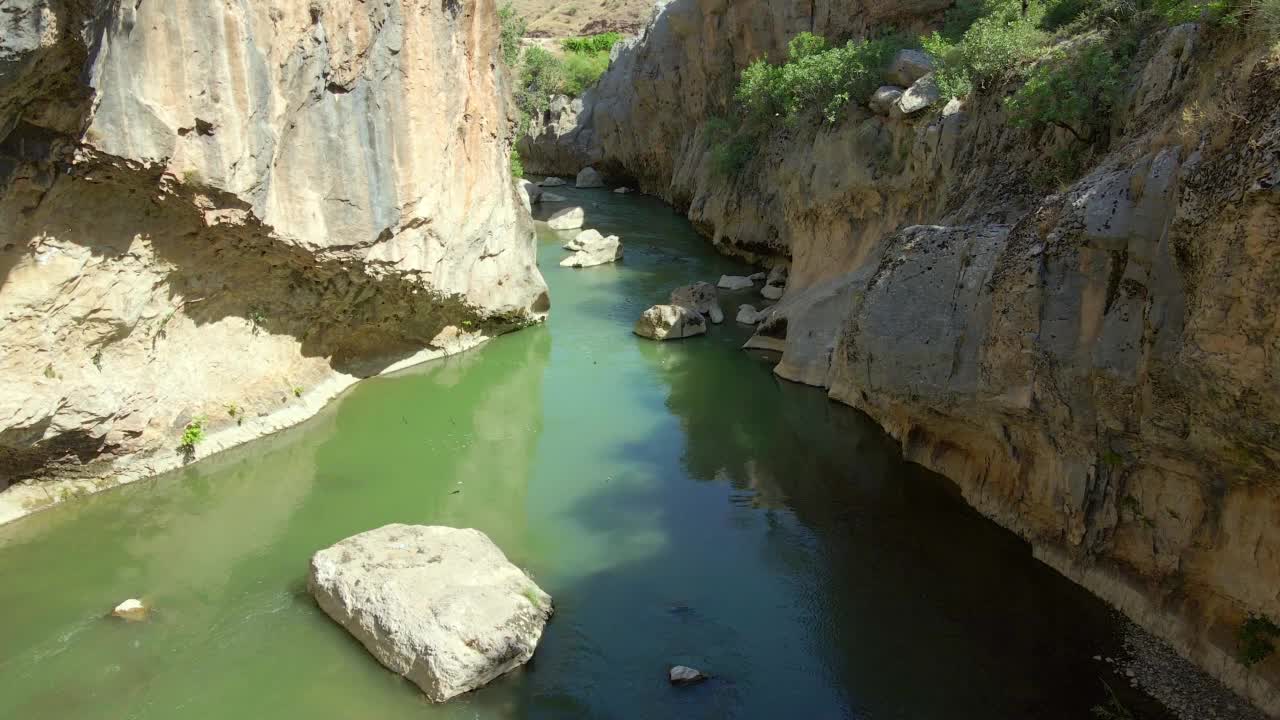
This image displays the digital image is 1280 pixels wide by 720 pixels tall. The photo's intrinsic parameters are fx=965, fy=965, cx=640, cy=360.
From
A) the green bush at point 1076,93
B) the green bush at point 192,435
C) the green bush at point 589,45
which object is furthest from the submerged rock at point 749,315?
the green bush at point 589,45

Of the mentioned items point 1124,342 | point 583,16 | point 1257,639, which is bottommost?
point 1257,639

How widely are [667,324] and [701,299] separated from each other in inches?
87.5

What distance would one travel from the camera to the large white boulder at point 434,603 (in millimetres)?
8719

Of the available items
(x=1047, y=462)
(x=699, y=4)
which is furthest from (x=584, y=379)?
(x=699, y=4)

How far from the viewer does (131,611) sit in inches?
387

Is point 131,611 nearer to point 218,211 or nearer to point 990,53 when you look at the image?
point 218,211

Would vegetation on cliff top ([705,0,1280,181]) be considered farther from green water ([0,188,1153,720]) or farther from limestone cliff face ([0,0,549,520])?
limestone cliff face ([0,0,549,520])

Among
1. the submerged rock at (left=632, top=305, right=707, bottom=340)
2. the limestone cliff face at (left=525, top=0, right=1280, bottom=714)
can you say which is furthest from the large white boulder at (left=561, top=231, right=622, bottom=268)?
the limestone cliff face at (left=525, top=0, right=1280, bottom=714)

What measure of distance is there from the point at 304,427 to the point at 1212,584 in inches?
473

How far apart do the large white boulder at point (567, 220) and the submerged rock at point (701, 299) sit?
10267mm

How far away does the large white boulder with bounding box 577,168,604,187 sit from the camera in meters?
41.9

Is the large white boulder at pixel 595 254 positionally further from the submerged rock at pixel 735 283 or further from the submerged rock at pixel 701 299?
the submerged rock at pixel 701 299

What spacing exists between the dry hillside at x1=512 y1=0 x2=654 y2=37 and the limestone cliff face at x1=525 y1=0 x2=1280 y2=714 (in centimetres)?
5249

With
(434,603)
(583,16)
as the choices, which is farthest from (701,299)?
(583,16)
